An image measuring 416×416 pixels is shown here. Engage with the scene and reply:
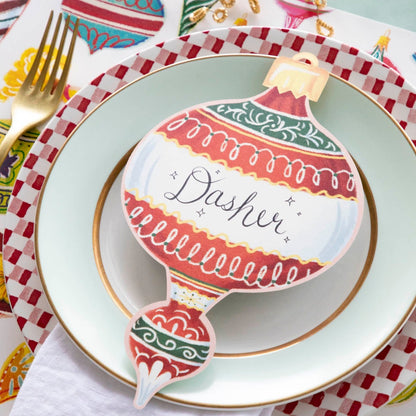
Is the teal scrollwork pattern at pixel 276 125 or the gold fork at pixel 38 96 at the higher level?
the teal scrollwork pattern at pixel 276 125

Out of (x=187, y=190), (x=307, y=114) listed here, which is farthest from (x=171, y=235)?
(x=307, y=114)

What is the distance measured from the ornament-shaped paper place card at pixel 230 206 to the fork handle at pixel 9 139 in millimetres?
193

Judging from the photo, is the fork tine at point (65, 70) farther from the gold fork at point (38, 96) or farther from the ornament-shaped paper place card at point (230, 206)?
the ornament-shaped paper place card at point (230, 206)

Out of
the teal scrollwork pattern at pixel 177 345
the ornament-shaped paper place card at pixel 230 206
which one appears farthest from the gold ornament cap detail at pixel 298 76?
the teal scrollwork pattern at pixel 177 345

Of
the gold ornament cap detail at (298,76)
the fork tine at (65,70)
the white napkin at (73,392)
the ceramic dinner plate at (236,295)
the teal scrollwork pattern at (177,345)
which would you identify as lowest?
the white napkin at (73,392)

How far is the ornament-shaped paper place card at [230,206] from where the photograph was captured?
488mm

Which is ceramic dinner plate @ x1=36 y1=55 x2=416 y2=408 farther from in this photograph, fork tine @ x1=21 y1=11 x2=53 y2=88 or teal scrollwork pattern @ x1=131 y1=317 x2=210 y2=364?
fork tine @ x1=21 y1=11 x2=53 y2=88

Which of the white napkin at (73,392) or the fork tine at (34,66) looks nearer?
the white napkin at (73,392)

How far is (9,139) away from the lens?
0.66 m

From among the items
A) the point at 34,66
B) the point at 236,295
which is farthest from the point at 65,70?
the point at 236,295

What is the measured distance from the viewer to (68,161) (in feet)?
1.83

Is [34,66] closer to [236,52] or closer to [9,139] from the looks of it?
[9,139]

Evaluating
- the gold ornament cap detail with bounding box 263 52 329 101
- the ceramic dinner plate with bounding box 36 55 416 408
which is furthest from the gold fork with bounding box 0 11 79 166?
the gold ornament cap detail with bounding box 263 52 329 101

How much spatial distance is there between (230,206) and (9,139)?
294 millimetres
